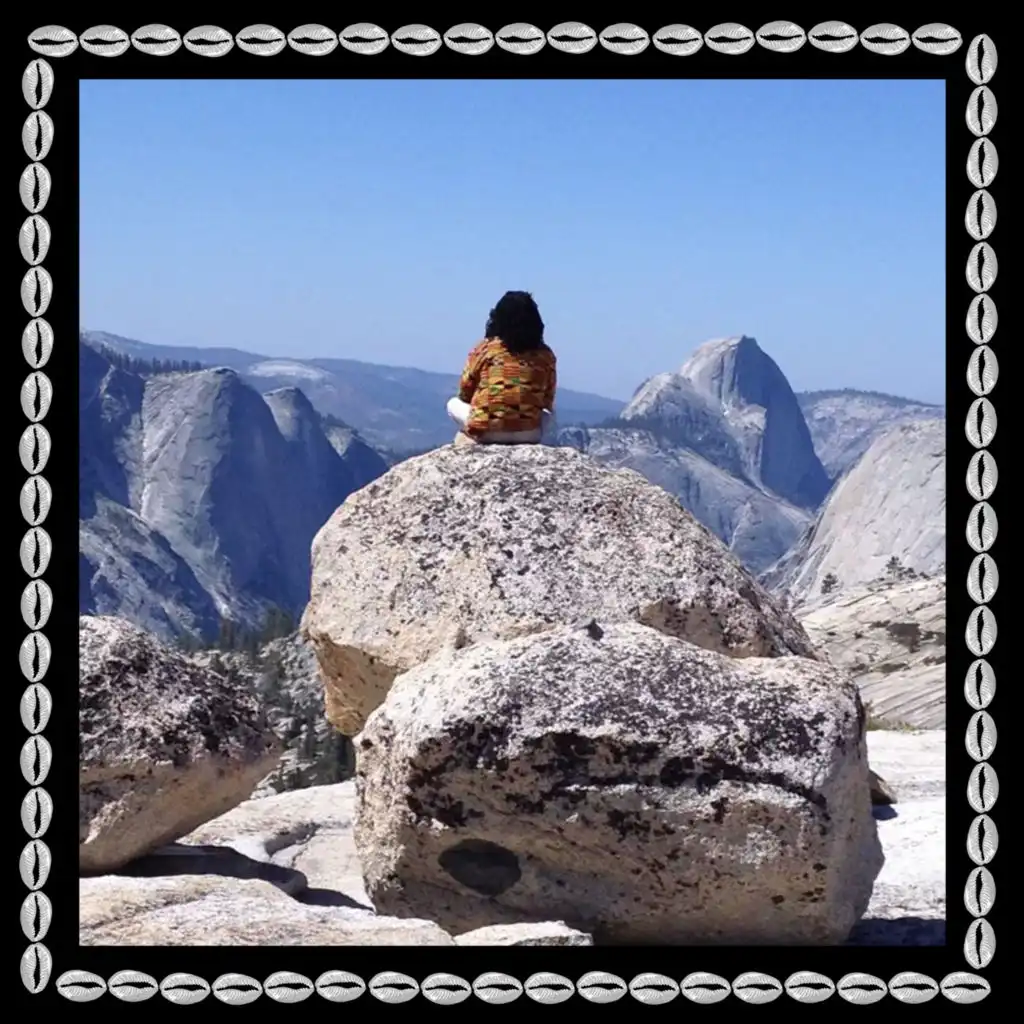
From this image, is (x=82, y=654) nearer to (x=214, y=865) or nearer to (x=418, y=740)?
(x=214, y=865)

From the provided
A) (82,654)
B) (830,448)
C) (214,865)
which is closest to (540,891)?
(214,865)
